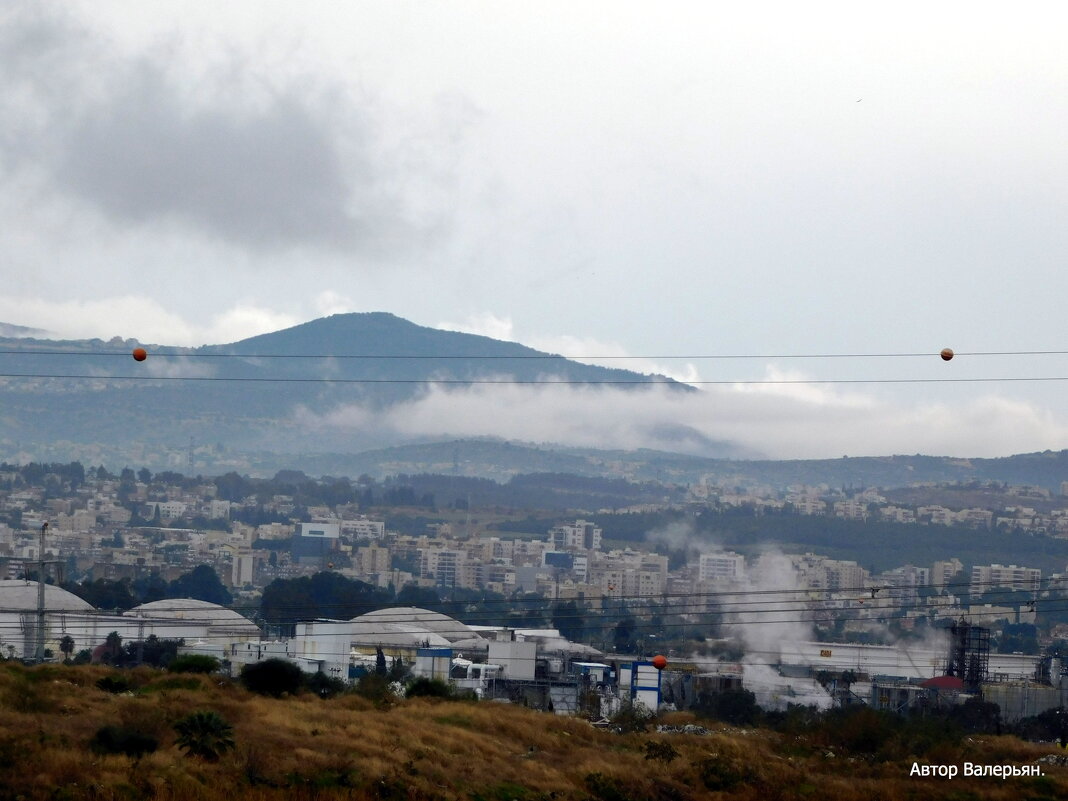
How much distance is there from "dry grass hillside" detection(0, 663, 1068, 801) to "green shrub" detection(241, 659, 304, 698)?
730 mm

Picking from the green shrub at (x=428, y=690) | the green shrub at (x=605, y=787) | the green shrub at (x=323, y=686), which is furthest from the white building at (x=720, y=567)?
the green shrub at (x=605, y=787)

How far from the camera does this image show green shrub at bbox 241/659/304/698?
3866 centimetres

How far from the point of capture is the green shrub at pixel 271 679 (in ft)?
127

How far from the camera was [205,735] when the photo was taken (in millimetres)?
27734

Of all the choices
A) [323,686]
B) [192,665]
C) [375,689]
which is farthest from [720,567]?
[192,665]

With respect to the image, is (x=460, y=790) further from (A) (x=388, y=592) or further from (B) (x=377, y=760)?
(A) (x=388, y=592)

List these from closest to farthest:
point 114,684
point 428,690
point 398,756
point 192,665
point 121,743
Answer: point 121,743
point 398,756
point 114,684
point 192,665
point 428,690

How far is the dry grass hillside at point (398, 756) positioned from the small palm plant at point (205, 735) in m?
0.18

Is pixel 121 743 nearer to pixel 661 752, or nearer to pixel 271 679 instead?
pixel 271 679

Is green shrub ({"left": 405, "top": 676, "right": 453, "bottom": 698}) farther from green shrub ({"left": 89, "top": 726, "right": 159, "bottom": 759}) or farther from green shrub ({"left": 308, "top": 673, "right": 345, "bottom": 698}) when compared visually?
green shrub ({"left": 89, "top": 726, "right": 159, "bottom": 759})

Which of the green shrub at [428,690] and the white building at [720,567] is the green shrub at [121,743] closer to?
the green shrub at [428,690]

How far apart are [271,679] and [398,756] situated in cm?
1069

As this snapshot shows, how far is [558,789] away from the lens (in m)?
29.8

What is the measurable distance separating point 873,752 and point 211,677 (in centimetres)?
1848
